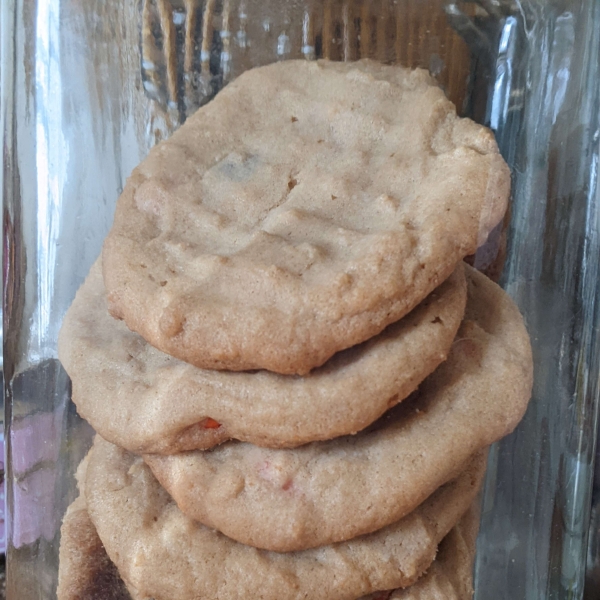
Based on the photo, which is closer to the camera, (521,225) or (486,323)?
(486,323)

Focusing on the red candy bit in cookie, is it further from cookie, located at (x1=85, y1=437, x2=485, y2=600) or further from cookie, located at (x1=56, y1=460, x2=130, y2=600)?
cookie, located at (x1=56, y1=460, x2=130, y2=600)

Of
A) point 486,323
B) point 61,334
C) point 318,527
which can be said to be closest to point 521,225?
point 486,323

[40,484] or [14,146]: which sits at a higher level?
[14,146]

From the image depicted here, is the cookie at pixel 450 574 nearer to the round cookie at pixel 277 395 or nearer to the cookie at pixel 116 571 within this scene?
the cookie at pixel 116 571

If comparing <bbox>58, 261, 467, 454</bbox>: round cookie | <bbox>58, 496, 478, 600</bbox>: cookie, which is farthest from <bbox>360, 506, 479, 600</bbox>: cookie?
<bbox>58, 261, 467, 454</bbox>: round cookie

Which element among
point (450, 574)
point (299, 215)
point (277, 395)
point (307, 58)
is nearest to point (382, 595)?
point (450, 574)

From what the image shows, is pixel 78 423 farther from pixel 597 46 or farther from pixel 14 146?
pixel 597 46

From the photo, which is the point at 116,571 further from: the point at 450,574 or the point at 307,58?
the point at 307,58

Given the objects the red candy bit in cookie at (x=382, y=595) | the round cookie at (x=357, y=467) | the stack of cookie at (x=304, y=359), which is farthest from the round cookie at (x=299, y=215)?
the red candy bit in cookie at (x=382, y=595)
